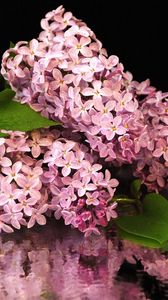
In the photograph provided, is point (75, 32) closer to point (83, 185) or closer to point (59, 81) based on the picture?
point (59, 81)

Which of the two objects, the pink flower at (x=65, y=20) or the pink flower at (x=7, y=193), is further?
the pink flower at (x=65, y=20)

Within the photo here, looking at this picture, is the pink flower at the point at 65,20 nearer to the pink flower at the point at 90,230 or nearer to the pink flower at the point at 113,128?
the pink flower at the point at 113,128

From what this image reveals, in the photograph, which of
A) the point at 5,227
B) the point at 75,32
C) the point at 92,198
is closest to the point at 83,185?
the point at 92,198

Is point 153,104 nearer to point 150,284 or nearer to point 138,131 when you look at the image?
point 138,131

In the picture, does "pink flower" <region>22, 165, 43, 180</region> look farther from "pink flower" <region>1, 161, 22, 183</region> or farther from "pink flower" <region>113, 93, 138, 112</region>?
"pink flower" <region>113, 93, 138, 112</region>

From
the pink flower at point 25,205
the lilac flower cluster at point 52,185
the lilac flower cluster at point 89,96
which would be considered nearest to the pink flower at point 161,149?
the lilac flower cluster at point 89,96

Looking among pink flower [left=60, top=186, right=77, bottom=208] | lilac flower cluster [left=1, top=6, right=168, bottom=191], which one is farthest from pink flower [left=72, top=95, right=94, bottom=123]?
pink flower [left=60, top=186, right=77, bottom=208]

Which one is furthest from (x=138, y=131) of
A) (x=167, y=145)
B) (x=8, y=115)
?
(x=8, y=115)

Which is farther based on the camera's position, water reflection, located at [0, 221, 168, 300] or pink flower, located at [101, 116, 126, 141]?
pink flower, located at [101, 116, 126, 141]
